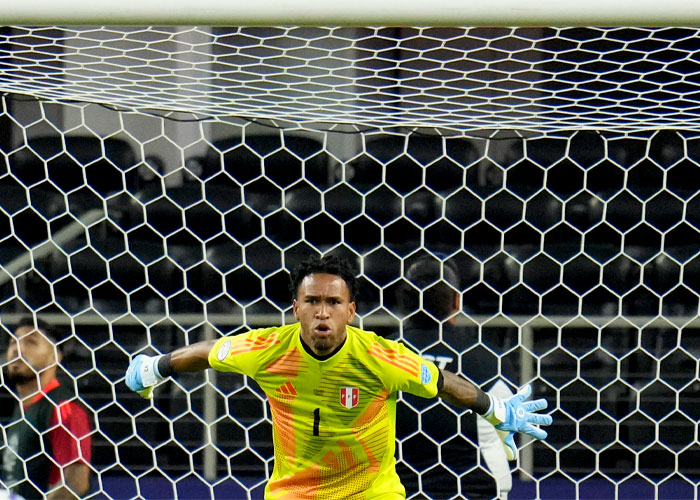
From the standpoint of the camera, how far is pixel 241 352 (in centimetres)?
240

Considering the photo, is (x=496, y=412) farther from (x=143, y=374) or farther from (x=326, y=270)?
(x=143, y=374)

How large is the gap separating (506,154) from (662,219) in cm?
81

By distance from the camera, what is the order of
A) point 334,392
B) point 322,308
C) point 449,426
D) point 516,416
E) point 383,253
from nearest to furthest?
1. point 322,308
2. point 334,392
3. point 516,416
4. point 449,426
5. point 383,253

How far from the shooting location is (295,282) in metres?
2.34

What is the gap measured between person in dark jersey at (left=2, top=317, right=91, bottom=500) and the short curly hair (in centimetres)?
117

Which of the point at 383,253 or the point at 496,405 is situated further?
the point at 383,253

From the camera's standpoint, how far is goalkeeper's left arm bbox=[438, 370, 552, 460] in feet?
7.90

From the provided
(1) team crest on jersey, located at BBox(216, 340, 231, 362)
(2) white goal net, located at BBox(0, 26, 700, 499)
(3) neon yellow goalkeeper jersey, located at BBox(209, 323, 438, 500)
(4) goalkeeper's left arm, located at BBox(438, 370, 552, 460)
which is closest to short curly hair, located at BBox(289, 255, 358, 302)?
(3) neon yellow goalkeeper jersey, located at BBox(209, 323, 438, 500)

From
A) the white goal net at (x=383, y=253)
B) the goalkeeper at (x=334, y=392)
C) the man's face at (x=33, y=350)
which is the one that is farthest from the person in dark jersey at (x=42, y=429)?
the goalkeeper at (x=334, y=392)

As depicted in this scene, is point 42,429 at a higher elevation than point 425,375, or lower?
lower

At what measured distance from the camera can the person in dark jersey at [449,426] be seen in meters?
2.97

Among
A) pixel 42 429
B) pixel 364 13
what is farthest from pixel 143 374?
pixel 364 13

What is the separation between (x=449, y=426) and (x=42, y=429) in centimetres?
138

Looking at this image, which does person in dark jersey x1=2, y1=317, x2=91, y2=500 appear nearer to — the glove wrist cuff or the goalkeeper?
the goalkeeper
